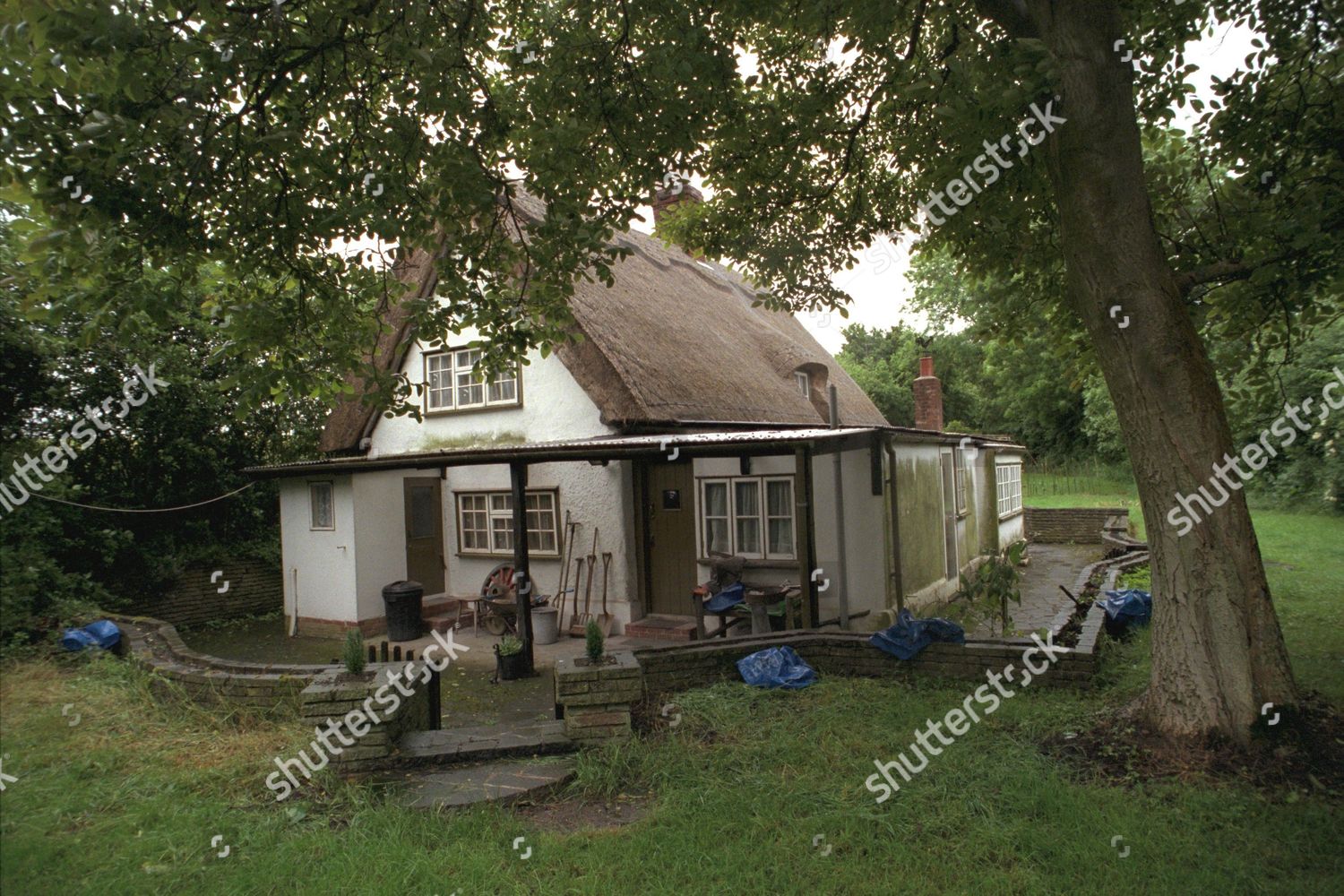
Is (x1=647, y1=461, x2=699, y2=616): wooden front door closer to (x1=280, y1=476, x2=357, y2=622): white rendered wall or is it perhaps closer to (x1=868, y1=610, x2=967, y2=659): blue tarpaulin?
(x1=868, y1=610, x2=967, y2=659): blue tarpaulin

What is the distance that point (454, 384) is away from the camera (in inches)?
502

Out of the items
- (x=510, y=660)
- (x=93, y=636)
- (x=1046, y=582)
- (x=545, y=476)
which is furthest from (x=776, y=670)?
(x=1046, y=582)

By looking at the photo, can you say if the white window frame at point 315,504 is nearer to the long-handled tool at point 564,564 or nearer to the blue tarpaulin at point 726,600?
the long-handled tool at point 564,564

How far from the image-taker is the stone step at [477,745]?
209 inches

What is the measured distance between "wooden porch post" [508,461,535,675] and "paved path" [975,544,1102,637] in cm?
498

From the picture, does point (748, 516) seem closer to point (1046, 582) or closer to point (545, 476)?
point (545, 476)

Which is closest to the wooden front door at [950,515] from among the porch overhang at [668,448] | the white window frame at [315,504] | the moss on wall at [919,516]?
the moss on wall at [919,516]

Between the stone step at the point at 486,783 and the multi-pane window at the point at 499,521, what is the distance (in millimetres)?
6457

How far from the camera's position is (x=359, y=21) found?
233 inches

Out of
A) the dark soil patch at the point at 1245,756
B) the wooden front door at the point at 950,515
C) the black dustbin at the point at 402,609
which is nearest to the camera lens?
the dark soil patch at the point at 1245,756

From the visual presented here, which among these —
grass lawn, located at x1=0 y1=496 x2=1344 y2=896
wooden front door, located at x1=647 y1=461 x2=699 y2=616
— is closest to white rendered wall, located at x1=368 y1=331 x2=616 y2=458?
wooden front door, located at x1=647 y1=461 x2=699 y2=616

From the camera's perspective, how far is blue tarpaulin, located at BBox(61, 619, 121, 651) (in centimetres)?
780

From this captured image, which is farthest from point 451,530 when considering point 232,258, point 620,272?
point 232,258

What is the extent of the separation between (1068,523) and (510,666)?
17.9m
